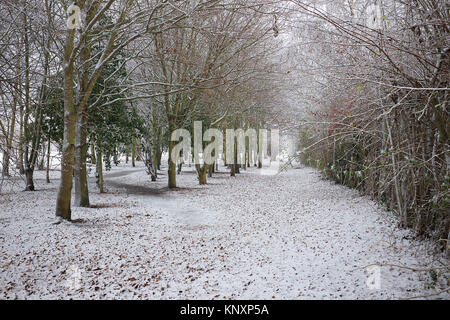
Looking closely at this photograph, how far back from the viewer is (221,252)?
680cm

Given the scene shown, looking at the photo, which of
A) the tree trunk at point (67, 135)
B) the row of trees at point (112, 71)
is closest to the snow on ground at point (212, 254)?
the tree trunk at point (67, 135)

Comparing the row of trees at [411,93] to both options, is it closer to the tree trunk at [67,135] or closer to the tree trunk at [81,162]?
the tree trunk at [67,135]

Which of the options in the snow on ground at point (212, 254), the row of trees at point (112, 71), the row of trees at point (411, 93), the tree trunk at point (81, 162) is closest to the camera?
the row of trees at point (411, 93)

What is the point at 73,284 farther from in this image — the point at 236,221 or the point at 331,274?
the point at 236,221

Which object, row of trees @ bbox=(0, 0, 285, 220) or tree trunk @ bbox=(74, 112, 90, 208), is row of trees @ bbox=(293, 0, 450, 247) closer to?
row of trees @ bbox=(0, 0, 285, 220)

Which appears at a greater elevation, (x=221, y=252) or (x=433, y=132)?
(x=433, y=132)

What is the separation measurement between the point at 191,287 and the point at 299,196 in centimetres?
906

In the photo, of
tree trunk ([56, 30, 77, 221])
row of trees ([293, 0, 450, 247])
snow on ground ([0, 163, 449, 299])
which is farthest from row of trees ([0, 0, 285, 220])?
row of trees ([293, 0, 450, 247])

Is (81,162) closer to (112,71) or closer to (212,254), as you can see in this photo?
(112,71)

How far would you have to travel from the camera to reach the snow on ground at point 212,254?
4949 millimetres

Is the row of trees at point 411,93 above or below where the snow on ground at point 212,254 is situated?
above
